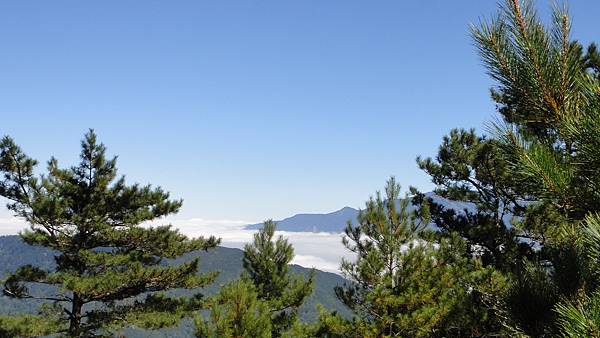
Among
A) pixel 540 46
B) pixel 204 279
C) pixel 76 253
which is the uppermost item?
pixel 540 46

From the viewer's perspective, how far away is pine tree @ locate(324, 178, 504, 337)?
13.3m

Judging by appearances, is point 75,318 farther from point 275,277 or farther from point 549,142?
point 549,142

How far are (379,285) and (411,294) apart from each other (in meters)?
1.04

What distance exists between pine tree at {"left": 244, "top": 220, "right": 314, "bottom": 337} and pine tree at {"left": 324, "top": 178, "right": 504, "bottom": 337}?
923 centimetres

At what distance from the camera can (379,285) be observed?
43.7ft

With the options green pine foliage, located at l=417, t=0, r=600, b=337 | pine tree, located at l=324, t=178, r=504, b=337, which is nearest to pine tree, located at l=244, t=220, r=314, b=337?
pine tree, located at l=324, t=178, r=504, b=337

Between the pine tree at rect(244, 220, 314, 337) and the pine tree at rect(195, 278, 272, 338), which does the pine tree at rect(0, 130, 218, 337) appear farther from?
the pine tree at rect(195, 278, 272, 338)

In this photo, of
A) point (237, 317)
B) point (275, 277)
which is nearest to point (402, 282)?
point (237, 317)

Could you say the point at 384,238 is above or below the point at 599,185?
below

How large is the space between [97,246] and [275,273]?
31.5 ft

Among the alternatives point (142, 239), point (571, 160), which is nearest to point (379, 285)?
point (571, 160)

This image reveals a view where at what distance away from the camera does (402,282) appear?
14.0 metres

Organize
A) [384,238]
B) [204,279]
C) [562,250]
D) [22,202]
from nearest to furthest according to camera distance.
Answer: [562,250] < [384,238] < [22,202] < [204,279]

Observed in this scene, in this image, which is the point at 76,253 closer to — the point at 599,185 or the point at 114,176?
the point at 114,176
